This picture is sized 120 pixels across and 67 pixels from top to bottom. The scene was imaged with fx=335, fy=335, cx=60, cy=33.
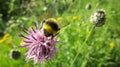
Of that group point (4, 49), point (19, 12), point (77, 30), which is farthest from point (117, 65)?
point (19, 12)

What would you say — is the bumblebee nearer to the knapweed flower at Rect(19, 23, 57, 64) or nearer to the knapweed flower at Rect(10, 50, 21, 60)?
the knapweed flower at Rect(19, 23, 57, 64)

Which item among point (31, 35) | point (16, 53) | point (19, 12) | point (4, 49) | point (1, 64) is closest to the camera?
point (31, 35)

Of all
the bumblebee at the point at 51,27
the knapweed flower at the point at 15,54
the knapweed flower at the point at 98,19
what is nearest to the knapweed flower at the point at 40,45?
the bumblebee at the point at 51,27

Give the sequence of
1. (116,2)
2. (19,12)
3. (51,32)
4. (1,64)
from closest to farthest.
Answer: (51,32) → (1,64) → (116,2) → (19,12)

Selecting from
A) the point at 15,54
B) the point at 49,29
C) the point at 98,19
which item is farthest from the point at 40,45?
the point at 15,54

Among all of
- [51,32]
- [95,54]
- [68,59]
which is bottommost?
[51,32]

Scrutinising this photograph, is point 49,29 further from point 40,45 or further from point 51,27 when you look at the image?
point 40,45

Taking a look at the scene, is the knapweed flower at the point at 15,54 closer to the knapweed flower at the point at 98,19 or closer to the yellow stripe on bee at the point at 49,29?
the knapweed flower at the point at 98,19

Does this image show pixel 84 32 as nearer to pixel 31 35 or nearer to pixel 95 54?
pixel 95 54

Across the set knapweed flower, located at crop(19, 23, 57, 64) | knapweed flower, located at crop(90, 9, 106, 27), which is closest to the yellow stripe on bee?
knapweed flower, located at crop(19, 23, 57, 64)

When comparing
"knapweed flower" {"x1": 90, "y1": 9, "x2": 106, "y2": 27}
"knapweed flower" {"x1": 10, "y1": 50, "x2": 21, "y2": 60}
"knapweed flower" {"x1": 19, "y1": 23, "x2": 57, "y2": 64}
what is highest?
"knapweed flower" {"x1": 10, "y1": 50, "x2": 21, "y2": 60}
